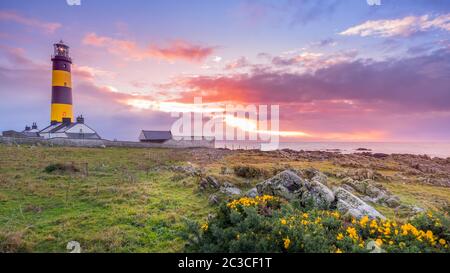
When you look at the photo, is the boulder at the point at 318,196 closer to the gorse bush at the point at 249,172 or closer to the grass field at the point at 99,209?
the grass field at the point at 99,209

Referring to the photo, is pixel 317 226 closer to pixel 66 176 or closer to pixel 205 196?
pixel 205 196

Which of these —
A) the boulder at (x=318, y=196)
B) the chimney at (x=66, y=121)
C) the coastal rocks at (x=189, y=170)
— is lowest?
the coastal rocks at (x=189, y=170)

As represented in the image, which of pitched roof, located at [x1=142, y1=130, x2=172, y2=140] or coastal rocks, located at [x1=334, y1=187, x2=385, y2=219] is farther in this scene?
pitched roof, located at [x1=142, y1=130, x2=172, y2=140]

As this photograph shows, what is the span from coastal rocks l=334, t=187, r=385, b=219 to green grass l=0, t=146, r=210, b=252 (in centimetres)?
407

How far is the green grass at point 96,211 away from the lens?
21.5 ft

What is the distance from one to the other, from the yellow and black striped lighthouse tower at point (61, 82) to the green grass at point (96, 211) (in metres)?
33.4

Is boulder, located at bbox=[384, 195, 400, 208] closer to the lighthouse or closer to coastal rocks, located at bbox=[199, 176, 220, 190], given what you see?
coastal rocks, located at bbox=[199, 176, 220, 190]

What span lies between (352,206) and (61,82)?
1954 inches

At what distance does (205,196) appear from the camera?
1150 centimetres

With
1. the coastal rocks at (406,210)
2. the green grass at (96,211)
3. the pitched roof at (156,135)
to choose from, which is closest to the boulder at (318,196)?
the coastal rocks at (406,210)

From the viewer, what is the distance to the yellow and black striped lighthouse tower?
145 ft

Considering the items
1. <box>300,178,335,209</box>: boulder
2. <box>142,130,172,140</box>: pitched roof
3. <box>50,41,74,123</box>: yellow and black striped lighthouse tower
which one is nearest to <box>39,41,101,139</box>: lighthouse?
<box>50,41,74,123</box>: yellow and black striped lighthouse tower
